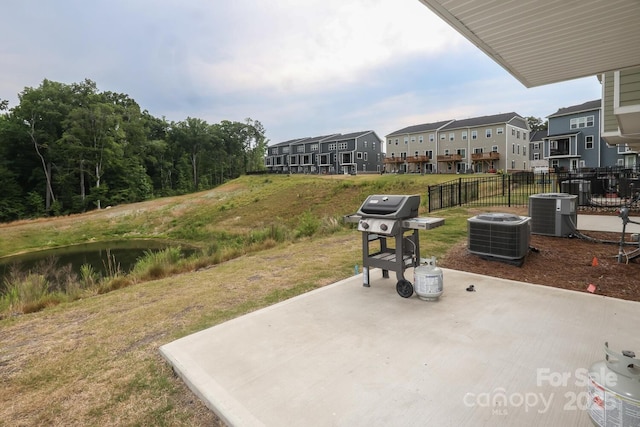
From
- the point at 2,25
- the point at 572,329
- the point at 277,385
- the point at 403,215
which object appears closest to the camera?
the point at 277,385

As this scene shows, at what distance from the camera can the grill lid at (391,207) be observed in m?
3.92

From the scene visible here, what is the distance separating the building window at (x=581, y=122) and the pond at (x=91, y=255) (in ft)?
129

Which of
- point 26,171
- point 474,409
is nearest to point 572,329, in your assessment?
point 474,409

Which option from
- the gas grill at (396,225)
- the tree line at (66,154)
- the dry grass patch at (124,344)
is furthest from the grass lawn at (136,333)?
the tree line at (66,154)

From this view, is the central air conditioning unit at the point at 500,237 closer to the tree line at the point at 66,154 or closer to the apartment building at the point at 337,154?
the tree line at the point at 66,154

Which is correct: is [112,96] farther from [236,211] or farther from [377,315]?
[377,315]

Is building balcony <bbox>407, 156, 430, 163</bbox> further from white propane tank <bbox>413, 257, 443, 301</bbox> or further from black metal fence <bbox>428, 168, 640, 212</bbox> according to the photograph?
white propane tank <bbox>413, 257, 443, 301</bbox>

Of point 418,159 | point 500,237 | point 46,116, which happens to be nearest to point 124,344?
point 500,237

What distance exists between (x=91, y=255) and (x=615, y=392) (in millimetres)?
21826

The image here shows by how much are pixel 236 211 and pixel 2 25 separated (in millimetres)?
23066

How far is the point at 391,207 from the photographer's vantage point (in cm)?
403

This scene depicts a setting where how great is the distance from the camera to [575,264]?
5301 millimetres

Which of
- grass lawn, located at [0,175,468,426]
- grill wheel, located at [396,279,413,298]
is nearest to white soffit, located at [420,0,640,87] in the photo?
grill wheel, located at [396,279,413,298]

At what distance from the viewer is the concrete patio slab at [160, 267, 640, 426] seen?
2.01 metres
